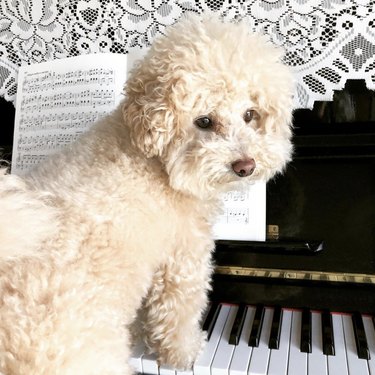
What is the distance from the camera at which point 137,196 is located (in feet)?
2.67

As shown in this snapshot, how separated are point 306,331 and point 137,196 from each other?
1.67 ft

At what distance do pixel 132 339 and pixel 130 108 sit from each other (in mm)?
583

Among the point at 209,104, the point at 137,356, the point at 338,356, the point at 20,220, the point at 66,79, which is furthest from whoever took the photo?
the point at 66,79

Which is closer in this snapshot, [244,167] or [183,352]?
[244,167]

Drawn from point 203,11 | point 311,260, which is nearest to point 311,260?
point 311,260

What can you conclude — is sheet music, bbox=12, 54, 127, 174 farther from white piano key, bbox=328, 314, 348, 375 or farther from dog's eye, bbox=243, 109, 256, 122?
white piano key, bbox=328, 314, 348, 375

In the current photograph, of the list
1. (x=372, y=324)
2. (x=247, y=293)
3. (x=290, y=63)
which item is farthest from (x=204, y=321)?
(x=290, y=63)

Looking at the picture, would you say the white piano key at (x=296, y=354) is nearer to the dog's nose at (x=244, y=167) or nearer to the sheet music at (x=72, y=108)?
the sheet music at (x=72, y=108)

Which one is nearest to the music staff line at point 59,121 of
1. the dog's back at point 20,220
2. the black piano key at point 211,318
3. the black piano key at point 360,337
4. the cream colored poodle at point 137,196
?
the cream colored poodle at point 137,196

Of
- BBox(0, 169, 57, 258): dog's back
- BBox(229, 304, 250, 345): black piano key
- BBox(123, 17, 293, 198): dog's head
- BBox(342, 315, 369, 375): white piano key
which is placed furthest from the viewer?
BBox(229, 304, 250, 345): black piano key

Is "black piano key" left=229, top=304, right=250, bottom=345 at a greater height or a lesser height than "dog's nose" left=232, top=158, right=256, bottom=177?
lesser

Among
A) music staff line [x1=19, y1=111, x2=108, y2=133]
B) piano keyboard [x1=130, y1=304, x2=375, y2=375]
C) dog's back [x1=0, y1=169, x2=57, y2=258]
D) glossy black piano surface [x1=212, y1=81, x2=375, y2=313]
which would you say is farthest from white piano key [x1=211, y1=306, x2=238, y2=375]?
music staff line [x1=19, y1=111, x2=108, y2=133]

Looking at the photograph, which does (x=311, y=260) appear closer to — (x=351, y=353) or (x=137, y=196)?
(x=351, y=353)

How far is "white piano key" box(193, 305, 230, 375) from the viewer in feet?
3.00
